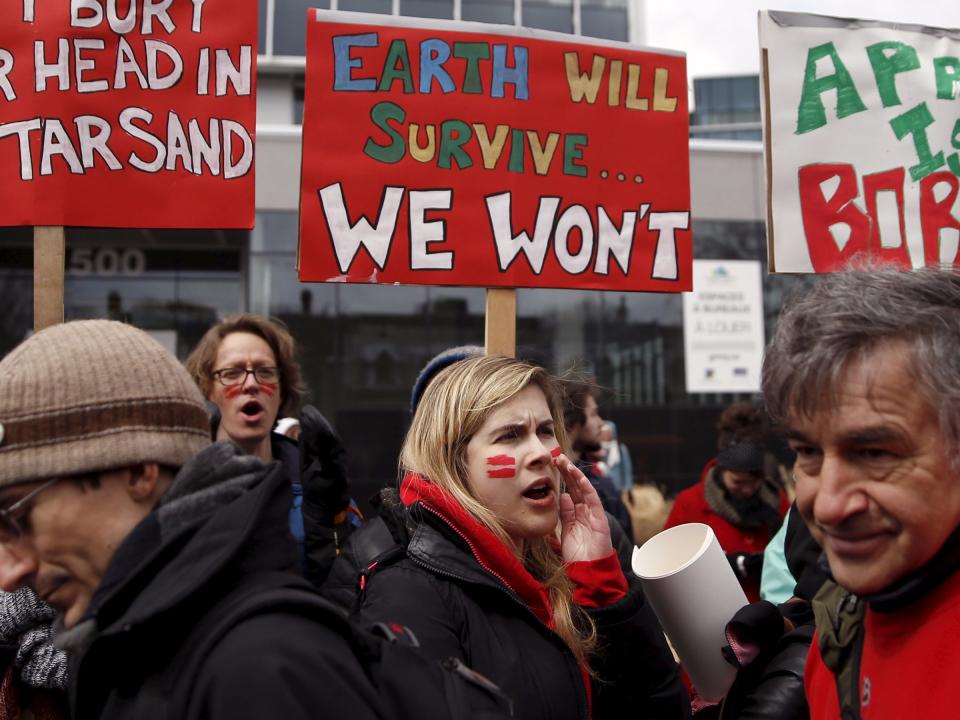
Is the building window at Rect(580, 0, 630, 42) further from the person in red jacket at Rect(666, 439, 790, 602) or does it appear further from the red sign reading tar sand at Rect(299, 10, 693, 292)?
the red sign reading tar sand at Rect(299, 10, 693, 292)

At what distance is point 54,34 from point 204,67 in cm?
48

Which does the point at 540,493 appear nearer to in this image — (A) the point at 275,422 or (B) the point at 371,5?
(A) the point at 275,422

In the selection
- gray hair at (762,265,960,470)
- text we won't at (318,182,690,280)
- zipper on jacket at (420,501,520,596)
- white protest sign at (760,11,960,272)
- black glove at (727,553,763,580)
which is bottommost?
black glove at (727,553,763,580)

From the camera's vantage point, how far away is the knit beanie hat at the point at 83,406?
4.36 feet

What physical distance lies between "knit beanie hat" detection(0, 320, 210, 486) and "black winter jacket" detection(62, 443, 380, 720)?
0.14 meters

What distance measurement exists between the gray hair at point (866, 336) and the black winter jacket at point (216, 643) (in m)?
0.81

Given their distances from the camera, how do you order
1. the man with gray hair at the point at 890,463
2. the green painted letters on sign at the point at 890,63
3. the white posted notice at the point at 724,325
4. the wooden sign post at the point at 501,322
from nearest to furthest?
the man with gray hair at the point at 890,463 < the wooden sign post at the point at 501,322 < the green painted letters on sign at the point at 890,63 < the white posted notice at the point at 724,325

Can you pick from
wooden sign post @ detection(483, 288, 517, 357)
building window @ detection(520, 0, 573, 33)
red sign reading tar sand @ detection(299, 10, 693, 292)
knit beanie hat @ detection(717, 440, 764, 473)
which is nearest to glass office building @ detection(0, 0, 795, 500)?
building window @ detection(520, 0, 573, 33)

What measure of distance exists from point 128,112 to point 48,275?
2.04 feet

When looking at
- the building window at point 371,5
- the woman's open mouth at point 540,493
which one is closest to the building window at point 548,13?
the building window at point 371,5

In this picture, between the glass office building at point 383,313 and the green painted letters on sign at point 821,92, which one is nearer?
the green painted letters on sign at point 821,92

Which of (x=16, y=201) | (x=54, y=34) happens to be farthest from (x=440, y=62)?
(x=16, y=201)

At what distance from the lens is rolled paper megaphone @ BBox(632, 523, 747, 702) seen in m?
2.13

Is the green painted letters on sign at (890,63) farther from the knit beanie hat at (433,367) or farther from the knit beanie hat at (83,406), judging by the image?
the knit beanie hat at (83,406)
